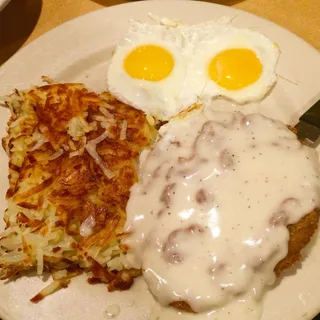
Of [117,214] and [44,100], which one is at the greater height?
[44,100]

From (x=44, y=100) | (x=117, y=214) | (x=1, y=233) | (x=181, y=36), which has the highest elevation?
(x=181, y=36)

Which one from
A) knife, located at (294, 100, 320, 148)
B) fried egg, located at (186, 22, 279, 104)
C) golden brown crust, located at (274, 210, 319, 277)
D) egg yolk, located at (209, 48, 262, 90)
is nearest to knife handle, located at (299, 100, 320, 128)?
knife, located at (294, 100, 320, 148)

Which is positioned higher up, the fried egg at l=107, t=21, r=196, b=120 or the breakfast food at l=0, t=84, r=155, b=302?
the fried egg at l=107, t=21, r=196, b=120

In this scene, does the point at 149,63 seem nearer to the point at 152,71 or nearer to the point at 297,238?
the point at 152,71

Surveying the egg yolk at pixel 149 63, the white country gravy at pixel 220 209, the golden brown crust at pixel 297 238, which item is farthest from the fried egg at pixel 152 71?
the golden brown crust at pixel 297 238

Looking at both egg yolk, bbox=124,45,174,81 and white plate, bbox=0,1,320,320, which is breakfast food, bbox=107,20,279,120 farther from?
white plate, bbox=0,1,320,320

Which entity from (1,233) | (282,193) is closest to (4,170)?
(1,233)

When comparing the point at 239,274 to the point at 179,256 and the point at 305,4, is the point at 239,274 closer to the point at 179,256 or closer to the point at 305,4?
the point at 179,256
